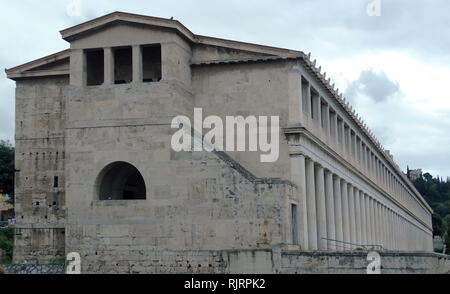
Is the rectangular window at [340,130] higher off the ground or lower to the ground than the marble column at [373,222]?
higher

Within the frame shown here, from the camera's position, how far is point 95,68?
136ft

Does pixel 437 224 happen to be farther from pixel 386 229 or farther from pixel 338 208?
pixel 338 208

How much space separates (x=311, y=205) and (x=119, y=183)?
1146cm

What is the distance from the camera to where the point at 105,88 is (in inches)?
1505

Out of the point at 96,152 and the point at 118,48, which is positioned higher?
the point at 118,48

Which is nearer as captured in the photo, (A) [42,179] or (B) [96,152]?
(B) [96,152]

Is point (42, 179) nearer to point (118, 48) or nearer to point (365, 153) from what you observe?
point (118, 48)

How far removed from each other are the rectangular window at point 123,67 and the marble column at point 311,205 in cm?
1185

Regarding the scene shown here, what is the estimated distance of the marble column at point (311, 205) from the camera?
40625mm

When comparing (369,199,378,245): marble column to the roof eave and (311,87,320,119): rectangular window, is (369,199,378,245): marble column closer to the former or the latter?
(311,87,320,119): rectangular window

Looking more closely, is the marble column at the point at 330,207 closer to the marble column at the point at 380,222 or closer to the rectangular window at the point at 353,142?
the rectangular window at the point at 353,142

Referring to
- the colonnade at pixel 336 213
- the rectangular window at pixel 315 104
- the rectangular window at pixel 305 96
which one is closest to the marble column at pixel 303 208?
the colonnade at pixel 336 213

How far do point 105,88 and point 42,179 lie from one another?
7.74 metres

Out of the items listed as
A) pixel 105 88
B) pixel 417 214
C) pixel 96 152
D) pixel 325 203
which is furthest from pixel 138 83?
pixel 417 214
